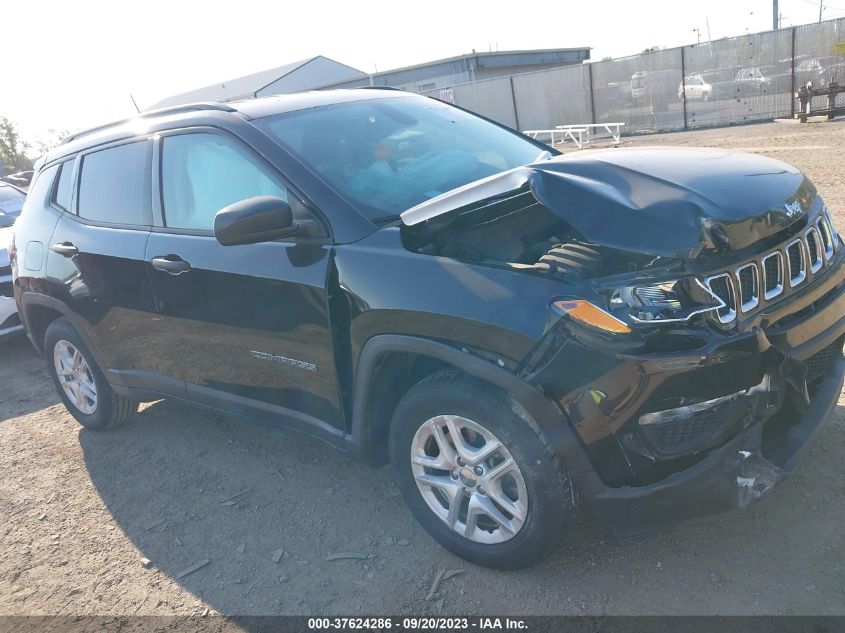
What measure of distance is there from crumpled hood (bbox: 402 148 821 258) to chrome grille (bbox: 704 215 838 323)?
9cm

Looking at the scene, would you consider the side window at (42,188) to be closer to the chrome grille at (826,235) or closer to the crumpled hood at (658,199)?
the crumpled hood at (658,199)

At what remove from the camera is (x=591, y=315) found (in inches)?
90.7

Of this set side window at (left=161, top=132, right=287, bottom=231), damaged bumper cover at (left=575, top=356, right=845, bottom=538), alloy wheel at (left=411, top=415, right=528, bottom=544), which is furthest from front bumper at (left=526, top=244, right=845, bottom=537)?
side window at (left=161, top=132, right=287, bottom=231)

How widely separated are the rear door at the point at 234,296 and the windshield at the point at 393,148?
0.24 m

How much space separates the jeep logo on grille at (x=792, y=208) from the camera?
105 inches

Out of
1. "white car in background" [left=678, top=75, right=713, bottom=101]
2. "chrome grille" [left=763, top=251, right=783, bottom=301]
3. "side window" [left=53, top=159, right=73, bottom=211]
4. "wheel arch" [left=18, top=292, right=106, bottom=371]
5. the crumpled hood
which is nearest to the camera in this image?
the crumpled hood

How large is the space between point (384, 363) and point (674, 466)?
1.15 m

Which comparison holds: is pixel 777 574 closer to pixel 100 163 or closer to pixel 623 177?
pixel 623 177

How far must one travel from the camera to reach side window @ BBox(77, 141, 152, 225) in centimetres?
396

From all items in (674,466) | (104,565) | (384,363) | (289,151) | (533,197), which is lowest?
(104,565)

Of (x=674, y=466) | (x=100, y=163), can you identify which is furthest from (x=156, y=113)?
(x=674, y=466)

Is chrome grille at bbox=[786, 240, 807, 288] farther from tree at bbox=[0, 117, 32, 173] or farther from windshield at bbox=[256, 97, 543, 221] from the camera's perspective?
tree at bbox=[0, 117, 32, 173]

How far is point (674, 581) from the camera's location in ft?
8.72

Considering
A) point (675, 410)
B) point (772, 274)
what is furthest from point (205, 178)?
point (772, 274)
